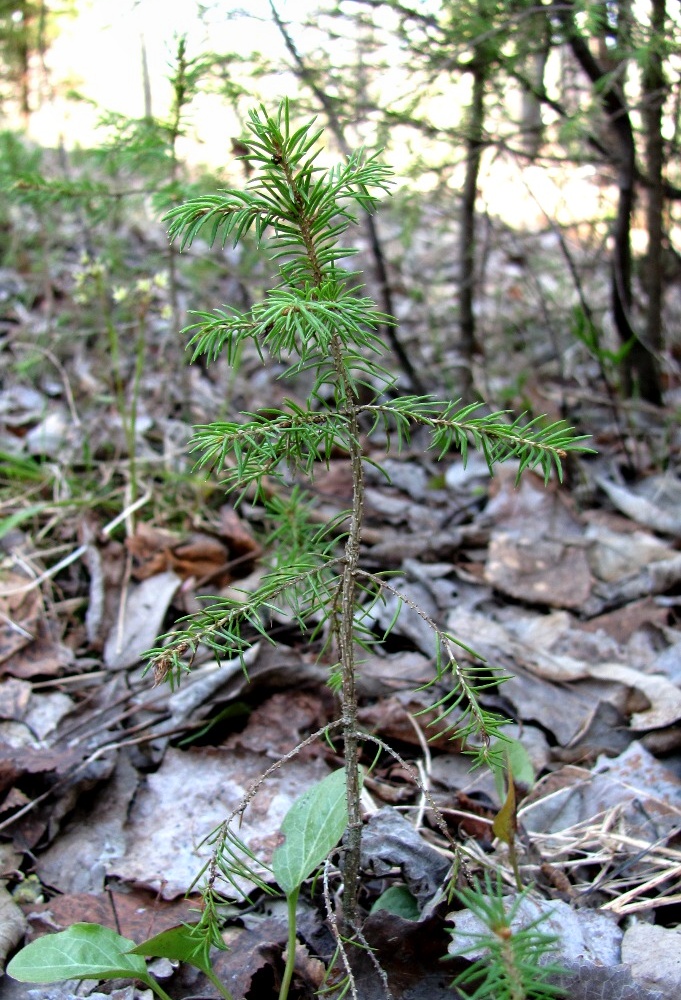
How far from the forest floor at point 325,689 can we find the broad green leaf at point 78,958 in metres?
0.20

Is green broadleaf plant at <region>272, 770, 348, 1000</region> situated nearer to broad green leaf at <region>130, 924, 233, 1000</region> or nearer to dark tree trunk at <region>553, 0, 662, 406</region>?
broad green leaf at <region>130, 924, 233, 1000</region>

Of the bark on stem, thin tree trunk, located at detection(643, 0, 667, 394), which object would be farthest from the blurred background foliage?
the bark on stem

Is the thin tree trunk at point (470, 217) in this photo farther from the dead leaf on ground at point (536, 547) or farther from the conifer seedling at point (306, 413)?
the conifer seedling at point (306, 413)

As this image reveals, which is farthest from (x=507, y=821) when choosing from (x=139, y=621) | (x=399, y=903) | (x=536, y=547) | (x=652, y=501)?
(x=652, y=501)

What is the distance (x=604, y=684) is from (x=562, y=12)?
2.50 m

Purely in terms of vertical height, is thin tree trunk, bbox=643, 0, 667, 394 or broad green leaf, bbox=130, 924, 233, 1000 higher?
thin tree trunk, bbox=643, 0, 667, 394

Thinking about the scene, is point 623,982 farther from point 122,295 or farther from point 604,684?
point 122,295

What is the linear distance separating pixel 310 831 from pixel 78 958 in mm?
437

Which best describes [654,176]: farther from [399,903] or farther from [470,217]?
[399,903]

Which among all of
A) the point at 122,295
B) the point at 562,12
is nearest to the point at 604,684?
the point at 122,295

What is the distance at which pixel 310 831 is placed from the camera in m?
1.44

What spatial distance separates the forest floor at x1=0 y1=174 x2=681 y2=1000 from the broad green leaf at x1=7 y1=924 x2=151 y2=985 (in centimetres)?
20

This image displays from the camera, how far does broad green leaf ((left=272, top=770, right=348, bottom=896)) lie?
1.39 m

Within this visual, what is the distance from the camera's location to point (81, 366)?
Answer: 12.4 feet
